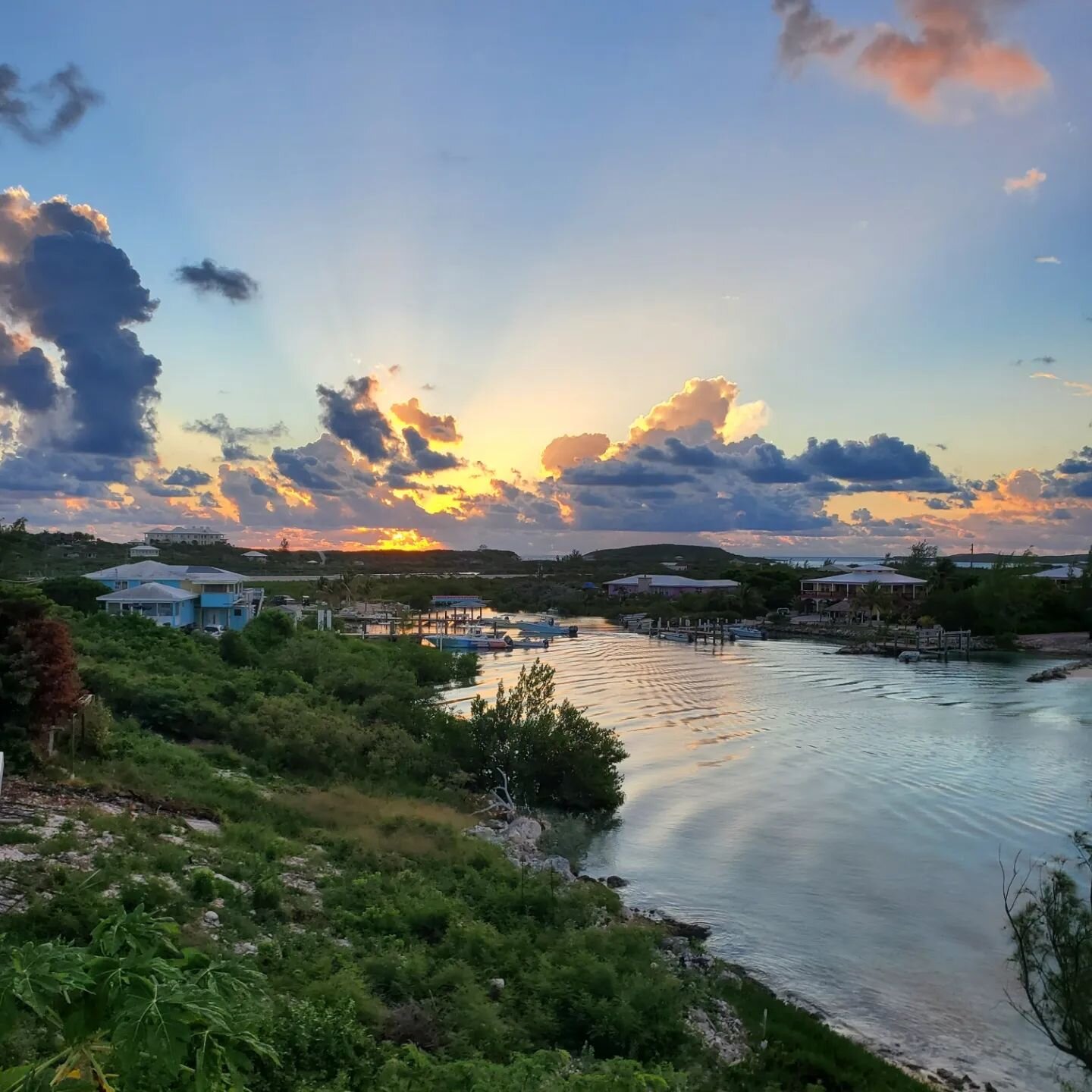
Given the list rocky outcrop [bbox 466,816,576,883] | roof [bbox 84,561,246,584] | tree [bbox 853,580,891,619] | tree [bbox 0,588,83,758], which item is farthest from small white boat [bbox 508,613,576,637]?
tree [bbox 0,588,83,758]

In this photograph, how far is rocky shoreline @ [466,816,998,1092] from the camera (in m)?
13.6

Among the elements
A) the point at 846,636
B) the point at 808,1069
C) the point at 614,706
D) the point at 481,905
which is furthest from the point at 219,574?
the point at 846,636

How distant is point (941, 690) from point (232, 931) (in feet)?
181

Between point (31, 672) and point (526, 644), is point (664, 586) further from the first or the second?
point (31, 672)

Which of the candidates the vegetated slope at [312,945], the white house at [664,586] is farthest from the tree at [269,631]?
the white house at [664,586]

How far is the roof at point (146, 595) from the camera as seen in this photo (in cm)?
5009

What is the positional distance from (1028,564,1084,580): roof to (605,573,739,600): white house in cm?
3689

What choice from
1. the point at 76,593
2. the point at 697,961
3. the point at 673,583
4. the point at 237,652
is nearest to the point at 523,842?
the point at 697,961

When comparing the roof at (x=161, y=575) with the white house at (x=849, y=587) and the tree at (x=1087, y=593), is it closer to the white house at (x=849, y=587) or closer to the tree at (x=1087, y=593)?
the white house at (x=849, y=587)

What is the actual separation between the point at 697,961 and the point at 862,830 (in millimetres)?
12804

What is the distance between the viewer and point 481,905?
16.5 meters

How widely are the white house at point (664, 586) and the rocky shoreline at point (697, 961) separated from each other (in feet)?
312

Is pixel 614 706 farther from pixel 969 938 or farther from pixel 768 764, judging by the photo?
pixel 969 938

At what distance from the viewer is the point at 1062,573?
10988 cm
